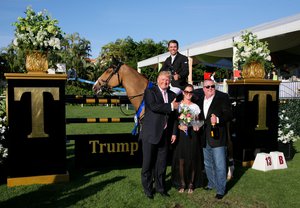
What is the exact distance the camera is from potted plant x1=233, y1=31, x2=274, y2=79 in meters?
7.03

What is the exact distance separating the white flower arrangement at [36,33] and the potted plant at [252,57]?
13.3 feet

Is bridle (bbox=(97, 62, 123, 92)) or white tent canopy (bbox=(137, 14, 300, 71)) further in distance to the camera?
white tent canopy (bbox=(137, 14, 300, 71))

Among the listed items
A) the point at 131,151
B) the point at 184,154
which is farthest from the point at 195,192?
the point at 131,151

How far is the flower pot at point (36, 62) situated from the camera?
17.5 ft

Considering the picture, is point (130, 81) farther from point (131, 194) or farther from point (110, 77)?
point (131, 194)

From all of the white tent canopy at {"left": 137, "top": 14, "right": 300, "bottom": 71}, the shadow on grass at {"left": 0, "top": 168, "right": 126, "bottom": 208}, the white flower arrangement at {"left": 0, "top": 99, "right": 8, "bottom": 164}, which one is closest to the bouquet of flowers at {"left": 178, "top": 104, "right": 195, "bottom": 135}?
the shadow on grass at {"left": 0, "top": 168, "right": 126, "bottom": 208}

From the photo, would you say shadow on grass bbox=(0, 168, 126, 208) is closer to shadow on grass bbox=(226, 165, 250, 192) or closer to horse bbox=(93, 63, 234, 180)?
horse bbox=(93, 63, 234, 180)

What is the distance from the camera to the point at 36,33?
17.9 ft

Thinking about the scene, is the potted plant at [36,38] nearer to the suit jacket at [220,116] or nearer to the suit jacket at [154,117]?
the suit jacket at [154,117]

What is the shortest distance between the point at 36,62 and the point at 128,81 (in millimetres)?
1807

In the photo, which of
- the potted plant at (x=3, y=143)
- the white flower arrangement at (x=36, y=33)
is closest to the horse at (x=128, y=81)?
the white flower arrangement at (x=36, y=33)

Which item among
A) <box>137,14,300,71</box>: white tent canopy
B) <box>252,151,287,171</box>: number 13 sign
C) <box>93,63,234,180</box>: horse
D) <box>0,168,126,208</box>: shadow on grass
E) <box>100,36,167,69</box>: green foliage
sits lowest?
<box>0,168,126,208</box>: shadow on grass

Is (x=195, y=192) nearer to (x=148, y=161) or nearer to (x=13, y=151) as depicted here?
(x=148, y=161)

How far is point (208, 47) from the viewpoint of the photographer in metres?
18.2
